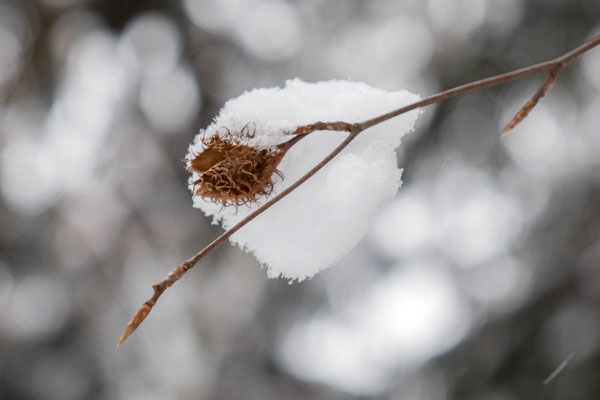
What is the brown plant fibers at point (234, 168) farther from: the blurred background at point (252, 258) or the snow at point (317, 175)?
the blurred background at point (252, 258)

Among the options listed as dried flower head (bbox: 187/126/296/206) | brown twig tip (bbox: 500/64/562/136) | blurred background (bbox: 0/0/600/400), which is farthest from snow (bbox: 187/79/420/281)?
blurred background (bbox: 0/0/600/400)

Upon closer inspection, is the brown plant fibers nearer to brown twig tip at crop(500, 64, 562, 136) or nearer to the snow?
the snow

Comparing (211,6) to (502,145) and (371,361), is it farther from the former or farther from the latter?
(371,361)

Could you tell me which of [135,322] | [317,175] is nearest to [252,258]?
[317,175]

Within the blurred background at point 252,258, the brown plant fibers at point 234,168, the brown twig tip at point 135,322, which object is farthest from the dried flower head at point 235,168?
the blurred background at point 252,258

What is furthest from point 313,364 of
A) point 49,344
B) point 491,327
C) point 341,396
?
point 49,344

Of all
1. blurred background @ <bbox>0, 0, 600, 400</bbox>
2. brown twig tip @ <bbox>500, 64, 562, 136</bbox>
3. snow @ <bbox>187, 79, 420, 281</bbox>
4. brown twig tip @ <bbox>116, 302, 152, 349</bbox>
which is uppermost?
blurred background @ <bbox>0, 0, 600, 400</bbox>
